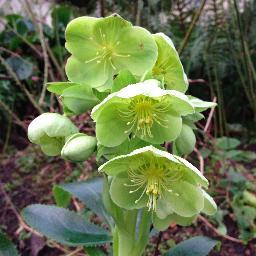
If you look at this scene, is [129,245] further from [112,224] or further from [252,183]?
[252,183]

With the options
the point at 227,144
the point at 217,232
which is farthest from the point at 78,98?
the point at 227,144

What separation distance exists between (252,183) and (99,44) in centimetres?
84

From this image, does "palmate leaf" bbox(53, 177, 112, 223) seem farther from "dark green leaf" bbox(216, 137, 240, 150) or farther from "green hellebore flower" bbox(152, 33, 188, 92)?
"dark green leaf" bbox(216, 137, 240, 150)

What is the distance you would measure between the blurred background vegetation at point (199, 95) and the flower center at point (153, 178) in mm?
546

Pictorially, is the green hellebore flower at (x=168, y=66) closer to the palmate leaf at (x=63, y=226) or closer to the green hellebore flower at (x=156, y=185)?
the green hellebore flower at (x=156, y=185)

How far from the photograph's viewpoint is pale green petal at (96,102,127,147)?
2.06 ft

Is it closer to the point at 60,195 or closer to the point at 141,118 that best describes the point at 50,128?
the point at 141,118

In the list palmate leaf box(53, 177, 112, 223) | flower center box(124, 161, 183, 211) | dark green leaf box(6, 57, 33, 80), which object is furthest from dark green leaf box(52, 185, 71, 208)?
dark green leaf box(6, 57, 33, 80)

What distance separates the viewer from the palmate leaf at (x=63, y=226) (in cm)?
85

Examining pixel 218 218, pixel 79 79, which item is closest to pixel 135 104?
pixel 79 79

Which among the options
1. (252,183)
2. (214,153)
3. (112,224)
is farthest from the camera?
(214,153)

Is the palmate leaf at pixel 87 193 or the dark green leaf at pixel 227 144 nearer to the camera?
the palmate leaf at pixel 87 193

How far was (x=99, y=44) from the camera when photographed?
2.29ft

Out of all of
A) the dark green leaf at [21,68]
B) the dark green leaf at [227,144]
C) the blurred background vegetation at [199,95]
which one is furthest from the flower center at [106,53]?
the dark green leaf at [21,68]
